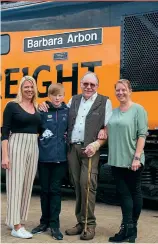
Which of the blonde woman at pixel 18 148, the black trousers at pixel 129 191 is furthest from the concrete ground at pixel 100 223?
the black trousers at pixel 129 191

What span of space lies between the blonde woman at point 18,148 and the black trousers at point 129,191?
897 mm

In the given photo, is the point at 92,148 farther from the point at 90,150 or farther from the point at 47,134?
the point at 47,134

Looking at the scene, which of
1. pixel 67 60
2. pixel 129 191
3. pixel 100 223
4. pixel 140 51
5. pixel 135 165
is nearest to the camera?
pixel 135 165

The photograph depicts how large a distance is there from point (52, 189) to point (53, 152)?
1.26 feet

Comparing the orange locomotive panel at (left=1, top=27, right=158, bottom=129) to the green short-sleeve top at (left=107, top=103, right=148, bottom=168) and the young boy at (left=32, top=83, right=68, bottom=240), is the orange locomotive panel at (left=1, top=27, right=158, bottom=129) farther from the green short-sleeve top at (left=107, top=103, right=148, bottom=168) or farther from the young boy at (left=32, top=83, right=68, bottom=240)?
the young boy at (left=32, top=83, right=68, bottom=240)

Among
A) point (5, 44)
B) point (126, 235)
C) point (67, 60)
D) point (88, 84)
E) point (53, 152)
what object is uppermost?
point (5, 44)

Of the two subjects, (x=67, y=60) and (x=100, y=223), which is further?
(x=67, y=60)

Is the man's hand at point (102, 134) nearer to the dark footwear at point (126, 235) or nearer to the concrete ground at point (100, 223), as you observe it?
the dark footwear at point (126, 235)

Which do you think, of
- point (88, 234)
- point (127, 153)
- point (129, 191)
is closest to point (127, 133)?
point (127, 153)

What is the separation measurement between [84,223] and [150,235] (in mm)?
723

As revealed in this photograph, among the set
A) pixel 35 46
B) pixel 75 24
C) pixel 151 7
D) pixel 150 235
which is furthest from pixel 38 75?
pixel 150 235

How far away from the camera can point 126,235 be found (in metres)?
4.15

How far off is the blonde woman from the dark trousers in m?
0.39

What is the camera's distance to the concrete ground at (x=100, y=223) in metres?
4.31
